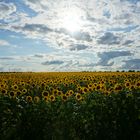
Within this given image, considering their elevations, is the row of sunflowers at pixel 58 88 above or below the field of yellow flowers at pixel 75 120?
above

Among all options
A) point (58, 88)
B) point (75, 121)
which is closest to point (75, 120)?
point (75, 121)

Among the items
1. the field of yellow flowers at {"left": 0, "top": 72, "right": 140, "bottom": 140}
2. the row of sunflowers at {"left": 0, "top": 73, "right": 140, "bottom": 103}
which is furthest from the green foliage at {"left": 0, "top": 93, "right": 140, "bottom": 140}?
the row of sunflowers at {"left": 0, "top": 73, "right": 140, "bottom": 103}

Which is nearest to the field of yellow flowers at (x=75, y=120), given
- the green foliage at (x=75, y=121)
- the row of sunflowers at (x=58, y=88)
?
the green foliage at (x=75, y=121)

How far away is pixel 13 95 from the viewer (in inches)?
582

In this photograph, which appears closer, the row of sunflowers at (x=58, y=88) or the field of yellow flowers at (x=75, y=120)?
the field of yellow flowers at (x=75, y=120)

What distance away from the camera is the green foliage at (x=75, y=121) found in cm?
1105

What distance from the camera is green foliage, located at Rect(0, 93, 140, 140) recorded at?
11047mm

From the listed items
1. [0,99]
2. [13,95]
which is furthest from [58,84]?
[0,99]

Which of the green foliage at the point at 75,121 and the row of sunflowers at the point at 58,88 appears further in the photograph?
the row of sunflowers at the point at 58,88

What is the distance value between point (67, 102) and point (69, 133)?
70.2 inches

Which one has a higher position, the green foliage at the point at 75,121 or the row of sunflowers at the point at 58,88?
the row of sunflowers at the point at 58,88

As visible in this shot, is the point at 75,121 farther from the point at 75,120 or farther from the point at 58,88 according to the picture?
the point at 58,88

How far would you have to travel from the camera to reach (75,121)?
11562 mm

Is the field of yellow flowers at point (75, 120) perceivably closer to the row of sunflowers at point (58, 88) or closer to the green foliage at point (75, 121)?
the green foliage at point (75, 121)
